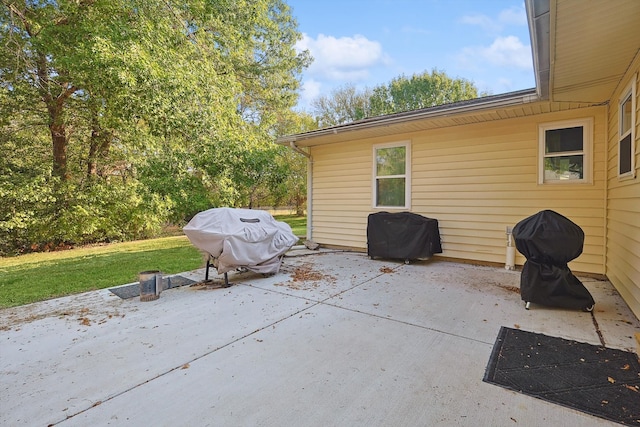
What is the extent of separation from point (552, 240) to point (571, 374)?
1.51 metres

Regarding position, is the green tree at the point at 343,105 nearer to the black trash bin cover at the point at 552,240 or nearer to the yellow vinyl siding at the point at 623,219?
the yellow vinyl siding at the point at 623,219

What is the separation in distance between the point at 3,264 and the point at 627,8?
11.2 m

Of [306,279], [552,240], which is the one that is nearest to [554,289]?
[552,240]

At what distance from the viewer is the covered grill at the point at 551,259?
3.22m

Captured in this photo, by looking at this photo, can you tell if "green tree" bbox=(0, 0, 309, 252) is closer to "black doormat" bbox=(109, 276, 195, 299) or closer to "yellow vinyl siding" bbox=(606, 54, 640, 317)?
"black doormat" bbox=(109, 276, 195, 299)

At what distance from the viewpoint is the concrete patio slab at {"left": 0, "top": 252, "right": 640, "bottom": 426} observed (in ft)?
5.95

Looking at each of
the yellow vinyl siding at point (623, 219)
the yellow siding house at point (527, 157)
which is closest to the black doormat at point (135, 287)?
the yellow siding house at point (527, 157)

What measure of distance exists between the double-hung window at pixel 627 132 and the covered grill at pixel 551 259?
2.82ft

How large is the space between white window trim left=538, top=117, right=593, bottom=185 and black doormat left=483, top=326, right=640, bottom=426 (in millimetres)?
3149

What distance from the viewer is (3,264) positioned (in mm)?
7230

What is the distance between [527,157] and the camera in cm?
507

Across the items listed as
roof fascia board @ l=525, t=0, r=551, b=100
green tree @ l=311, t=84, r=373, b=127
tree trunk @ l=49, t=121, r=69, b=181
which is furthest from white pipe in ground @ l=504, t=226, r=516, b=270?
green tree @ l=311, t=84, r=373, b=127

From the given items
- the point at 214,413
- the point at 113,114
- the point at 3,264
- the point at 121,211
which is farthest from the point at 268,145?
the point at 214,413

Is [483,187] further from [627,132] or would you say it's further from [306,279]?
[306,279]
